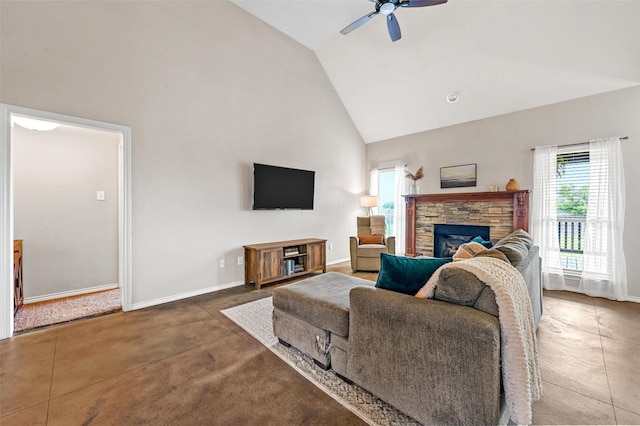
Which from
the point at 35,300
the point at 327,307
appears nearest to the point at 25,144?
the point at 35,300

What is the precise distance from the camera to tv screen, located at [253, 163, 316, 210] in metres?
4.10

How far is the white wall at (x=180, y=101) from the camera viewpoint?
257 cm

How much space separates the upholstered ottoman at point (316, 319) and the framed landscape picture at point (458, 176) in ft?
11.7

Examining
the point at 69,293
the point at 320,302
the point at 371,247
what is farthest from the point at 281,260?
the point at 69,293

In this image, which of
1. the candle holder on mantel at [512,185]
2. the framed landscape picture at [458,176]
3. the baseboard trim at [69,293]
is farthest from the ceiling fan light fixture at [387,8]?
the baseboard trim at [69,293]

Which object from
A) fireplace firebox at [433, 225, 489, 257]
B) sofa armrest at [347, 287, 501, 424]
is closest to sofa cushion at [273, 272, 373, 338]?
sofa armrest at [347, 287, 501, 424]

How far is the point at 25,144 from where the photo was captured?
323 centimetres

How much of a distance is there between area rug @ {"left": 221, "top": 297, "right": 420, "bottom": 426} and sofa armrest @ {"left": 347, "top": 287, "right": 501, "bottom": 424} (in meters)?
0.08

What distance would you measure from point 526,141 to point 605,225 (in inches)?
61.1

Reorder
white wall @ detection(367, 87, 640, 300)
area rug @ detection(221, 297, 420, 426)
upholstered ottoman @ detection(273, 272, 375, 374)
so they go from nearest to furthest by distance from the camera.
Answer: area rug @ detection(221, 297, 420, 426) < upholstered ottoman @ detection(273, 272, 375, 374) < white wall @ detection(367, 87, 640, 300)

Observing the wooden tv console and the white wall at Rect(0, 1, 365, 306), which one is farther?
the wooden tv console

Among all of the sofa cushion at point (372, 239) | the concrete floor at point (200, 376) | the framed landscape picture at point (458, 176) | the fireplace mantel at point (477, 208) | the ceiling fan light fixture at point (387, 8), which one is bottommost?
the concrete floor at point (200, 376)

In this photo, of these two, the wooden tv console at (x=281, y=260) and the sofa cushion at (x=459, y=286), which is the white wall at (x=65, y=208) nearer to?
the wooden tv console at (x=281, y=260)

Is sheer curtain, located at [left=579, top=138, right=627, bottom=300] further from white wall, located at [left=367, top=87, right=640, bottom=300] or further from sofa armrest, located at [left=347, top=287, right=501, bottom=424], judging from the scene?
sofa armrest, located at [left=347, top=287, right=501, bottom=424]
